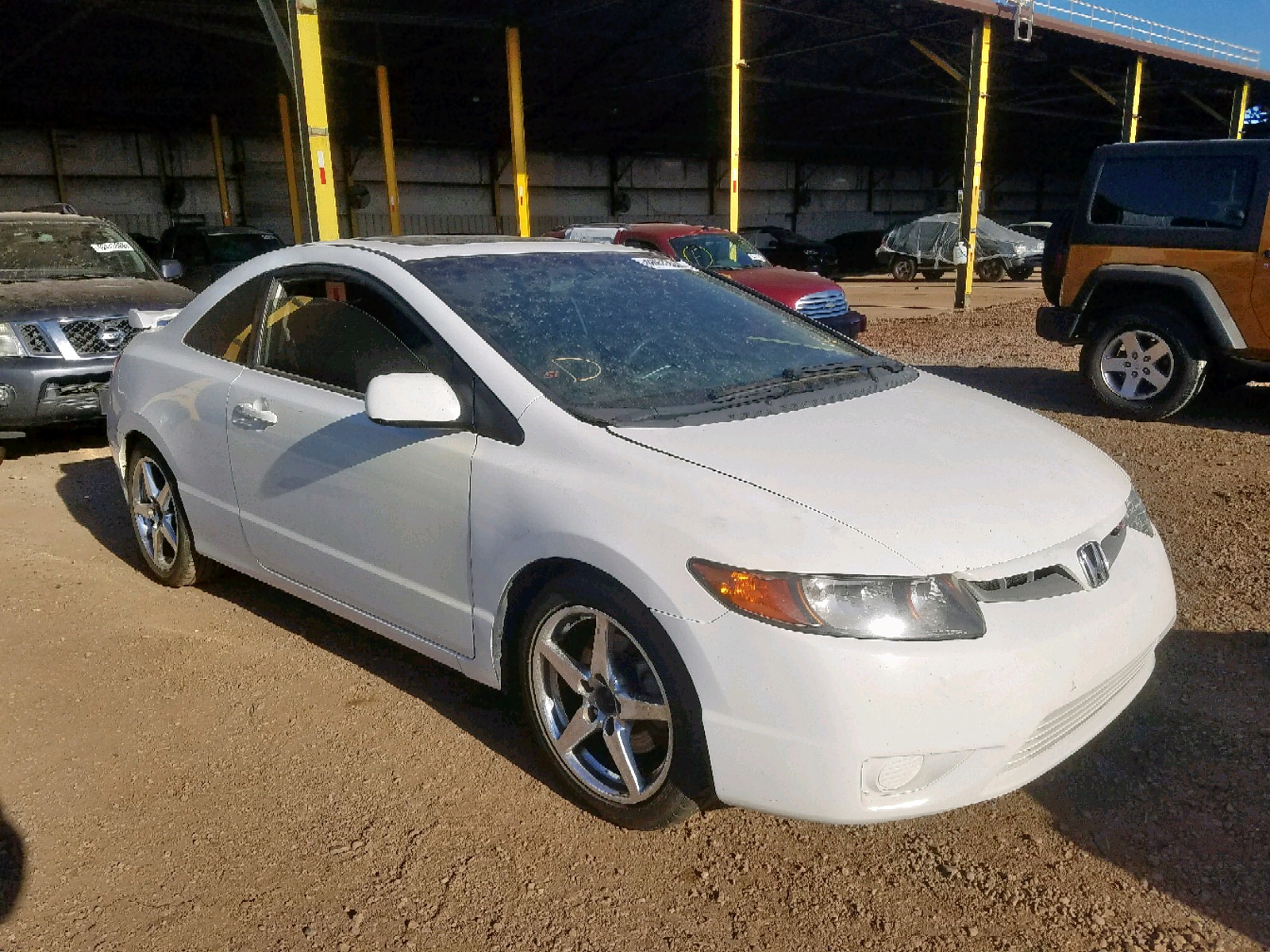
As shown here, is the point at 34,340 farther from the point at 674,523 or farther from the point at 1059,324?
the point at 1059,324

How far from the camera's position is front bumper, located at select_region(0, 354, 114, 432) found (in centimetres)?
641

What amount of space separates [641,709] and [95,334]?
5.97 meters

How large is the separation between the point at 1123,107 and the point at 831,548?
24064 mm

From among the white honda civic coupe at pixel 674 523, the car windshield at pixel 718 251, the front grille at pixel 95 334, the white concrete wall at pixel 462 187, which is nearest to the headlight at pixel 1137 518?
the white honda civic coupe at pixel 674 523

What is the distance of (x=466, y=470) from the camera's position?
2.76 meters

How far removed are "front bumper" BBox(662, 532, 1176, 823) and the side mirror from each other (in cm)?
94

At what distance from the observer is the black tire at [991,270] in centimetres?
2402

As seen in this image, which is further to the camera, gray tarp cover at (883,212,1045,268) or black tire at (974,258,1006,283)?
black tire at (974,258,1006,283)

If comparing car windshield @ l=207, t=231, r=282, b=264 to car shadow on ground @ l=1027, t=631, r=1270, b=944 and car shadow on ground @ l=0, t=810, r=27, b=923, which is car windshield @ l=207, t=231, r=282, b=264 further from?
car shadow on ground @ l=1027, t=631, r=1270, b=944

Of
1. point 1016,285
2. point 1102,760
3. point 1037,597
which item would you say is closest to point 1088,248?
point 1102,760

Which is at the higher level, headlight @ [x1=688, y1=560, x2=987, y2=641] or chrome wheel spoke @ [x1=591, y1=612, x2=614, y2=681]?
headlight @ [x1=688, y1=560, x2=987, y2=641]

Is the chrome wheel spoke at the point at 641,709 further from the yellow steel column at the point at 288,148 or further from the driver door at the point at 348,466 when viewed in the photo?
the yellow steel column at the point at 288,148

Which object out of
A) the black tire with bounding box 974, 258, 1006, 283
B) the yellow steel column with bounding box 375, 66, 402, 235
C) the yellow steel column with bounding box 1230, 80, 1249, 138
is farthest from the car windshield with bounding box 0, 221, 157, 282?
the yellow steel column with bounding box 1230, 80, 1249, 138

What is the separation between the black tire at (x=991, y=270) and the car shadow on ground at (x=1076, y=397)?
15.5m
